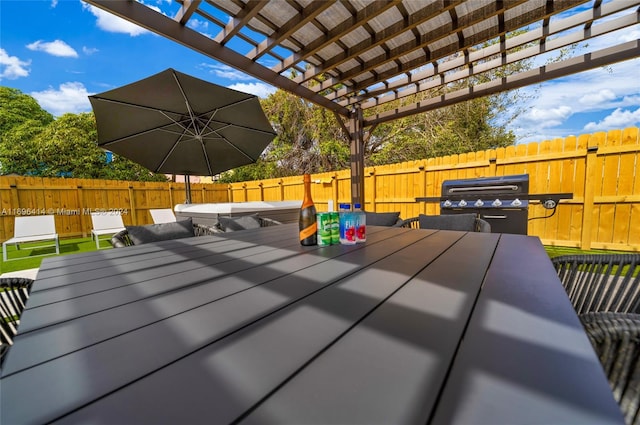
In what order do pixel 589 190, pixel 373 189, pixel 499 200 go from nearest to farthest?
pixel 499 200, pixel 589 190, pixel 373 189

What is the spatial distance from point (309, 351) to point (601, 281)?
4.21 feet

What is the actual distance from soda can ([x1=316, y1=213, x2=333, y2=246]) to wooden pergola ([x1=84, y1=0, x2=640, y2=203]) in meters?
1.75

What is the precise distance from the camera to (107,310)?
0.60m

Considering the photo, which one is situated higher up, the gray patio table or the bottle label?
the bottle label

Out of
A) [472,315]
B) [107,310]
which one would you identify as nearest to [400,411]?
[472,315]

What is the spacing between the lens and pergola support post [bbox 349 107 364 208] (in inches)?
162

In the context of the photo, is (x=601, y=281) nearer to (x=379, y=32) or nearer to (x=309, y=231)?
(x=309, y=231)

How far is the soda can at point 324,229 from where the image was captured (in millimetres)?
1232

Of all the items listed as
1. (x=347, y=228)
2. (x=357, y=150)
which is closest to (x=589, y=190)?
(x=357, y=150)

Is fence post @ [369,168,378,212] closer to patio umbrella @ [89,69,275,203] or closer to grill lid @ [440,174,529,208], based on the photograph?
grill lid @ [440,174,529,208]

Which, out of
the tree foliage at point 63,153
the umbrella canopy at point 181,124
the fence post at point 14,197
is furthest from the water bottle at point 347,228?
the tree foliage at point 63,153

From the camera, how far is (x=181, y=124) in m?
3.61

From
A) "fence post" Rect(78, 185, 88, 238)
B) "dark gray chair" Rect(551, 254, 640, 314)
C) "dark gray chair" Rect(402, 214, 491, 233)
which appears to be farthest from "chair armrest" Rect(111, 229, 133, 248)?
"fence post" Rect(78, 185, 88, 238)

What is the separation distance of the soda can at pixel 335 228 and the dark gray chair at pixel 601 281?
1039 millimetres
